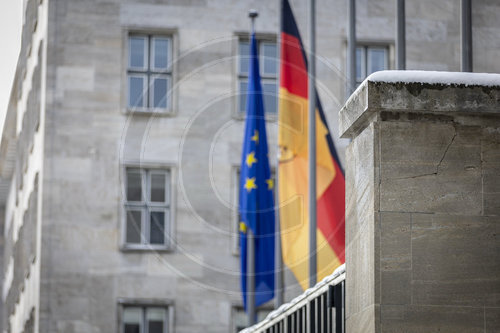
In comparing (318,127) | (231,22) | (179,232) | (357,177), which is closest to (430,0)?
(231,22)

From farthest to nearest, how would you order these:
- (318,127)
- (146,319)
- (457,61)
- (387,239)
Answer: (457,61), (146,319), (318,127), (387,239)

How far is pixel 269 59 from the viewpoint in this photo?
36.5 m

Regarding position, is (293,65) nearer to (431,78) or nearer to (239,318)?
(239,318)

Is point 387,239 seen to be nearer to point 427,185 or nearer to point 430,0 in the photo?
point 427,185

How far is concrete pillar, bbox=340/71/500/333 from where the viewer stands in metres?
7.61

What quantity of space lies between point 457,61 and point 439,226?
101 feet

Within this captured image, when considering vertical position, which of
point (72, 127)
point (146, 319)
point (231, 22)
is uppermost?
point (231, 22)

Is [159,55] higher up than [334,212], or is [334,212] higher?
[159,55]

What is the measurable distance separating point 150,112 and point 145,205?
241 cm

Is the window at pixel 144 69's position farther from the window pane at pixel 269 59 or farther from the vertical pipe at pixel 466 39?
the vertical pipe at pixel 466 39

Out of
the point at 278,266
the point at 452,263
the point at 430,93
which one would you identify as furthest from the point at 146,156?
the point at 452,263

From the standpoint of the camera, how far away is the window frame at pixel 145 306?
115ft

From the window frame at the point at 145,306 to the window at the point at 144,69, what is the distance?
16.1 feet

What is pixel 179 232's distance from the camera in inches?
1404
